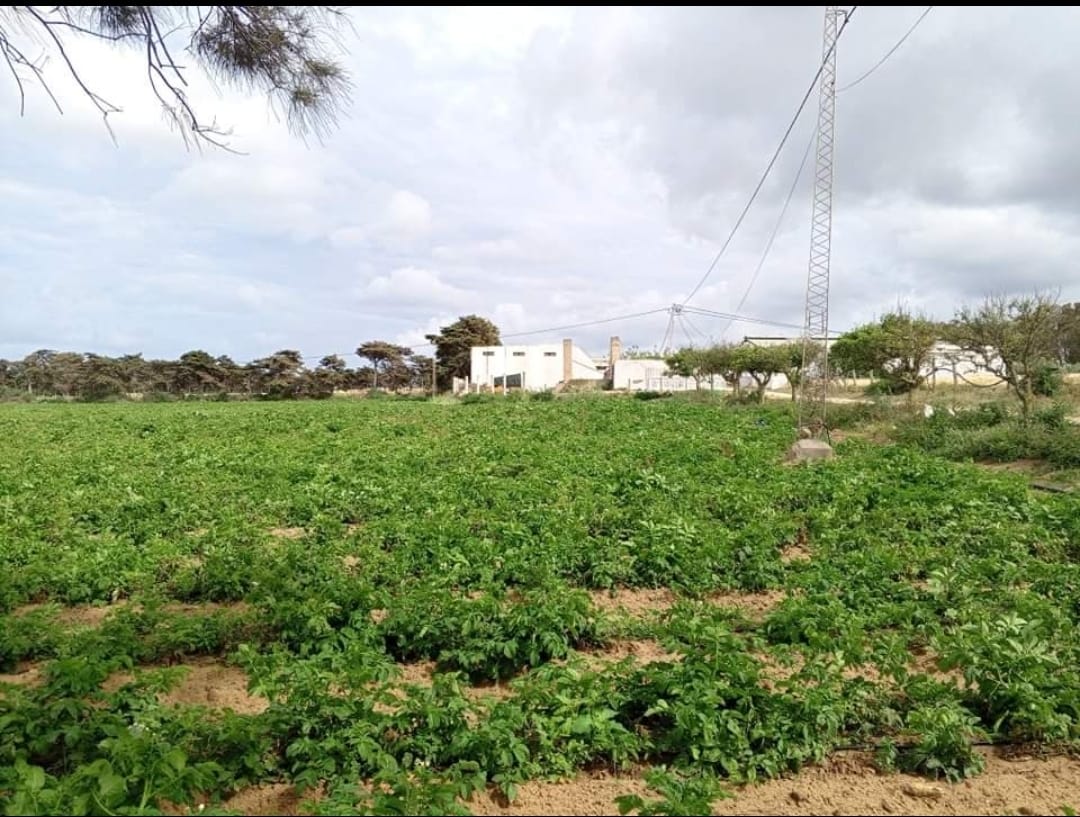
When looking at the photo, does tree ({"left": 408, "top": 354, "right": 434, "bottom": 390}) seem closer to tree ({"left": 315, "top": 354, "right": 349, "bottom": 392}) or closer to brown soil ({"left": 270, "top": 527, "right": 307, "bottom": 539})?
tree ({"left": 315, "top": 354, "right": 349, "bottom": 392})

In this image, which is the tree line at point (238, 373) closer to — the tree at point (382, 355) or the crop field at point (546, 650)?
the tree at point (382, 355)

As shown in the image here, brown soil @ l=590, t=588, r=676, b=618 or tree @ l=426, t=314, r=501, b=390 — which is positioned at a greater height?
tree @ l=426, t=314, r=501, b=390

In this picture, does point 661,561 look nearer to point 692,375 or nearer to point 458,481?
point 458,481

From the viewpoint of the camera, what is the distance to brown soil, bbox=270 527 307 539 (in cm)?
852

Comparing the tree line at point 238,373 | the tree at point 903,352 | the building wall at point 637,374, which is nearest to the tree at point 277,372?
the tree line at point 238,373

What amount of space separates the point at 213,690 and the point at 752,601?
432cm

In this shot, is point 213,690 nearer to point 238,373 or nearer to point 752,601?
point 752,601

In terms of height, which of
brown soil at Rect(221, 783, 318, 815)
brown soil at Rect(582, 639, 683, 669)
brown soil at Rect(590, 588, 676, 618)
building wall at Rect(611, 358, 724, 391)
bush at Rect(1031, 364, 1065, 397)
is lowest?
brown soil at Rect(221, 783, 318, 815)

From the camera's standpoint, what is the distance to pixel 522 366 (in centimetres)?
5612

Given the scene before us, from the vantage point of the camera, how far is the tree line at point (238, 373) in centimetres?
5706

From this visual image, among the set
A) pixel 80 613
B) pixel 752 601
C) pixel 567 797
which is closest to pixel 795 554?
pixel 752 601

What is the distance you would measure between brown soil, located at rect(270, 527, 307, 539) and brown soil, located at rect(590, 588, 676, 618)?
4.12m

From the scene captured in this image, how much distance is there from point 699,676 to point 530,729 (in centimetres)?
96

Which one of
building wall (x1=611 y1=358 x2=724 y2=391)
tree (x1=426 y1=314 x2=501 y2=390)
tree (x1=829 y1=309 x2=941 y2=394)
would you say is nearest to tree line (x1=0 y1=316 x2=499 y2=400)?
tree (x1=426 y1=314 x2=501 y2=390)
